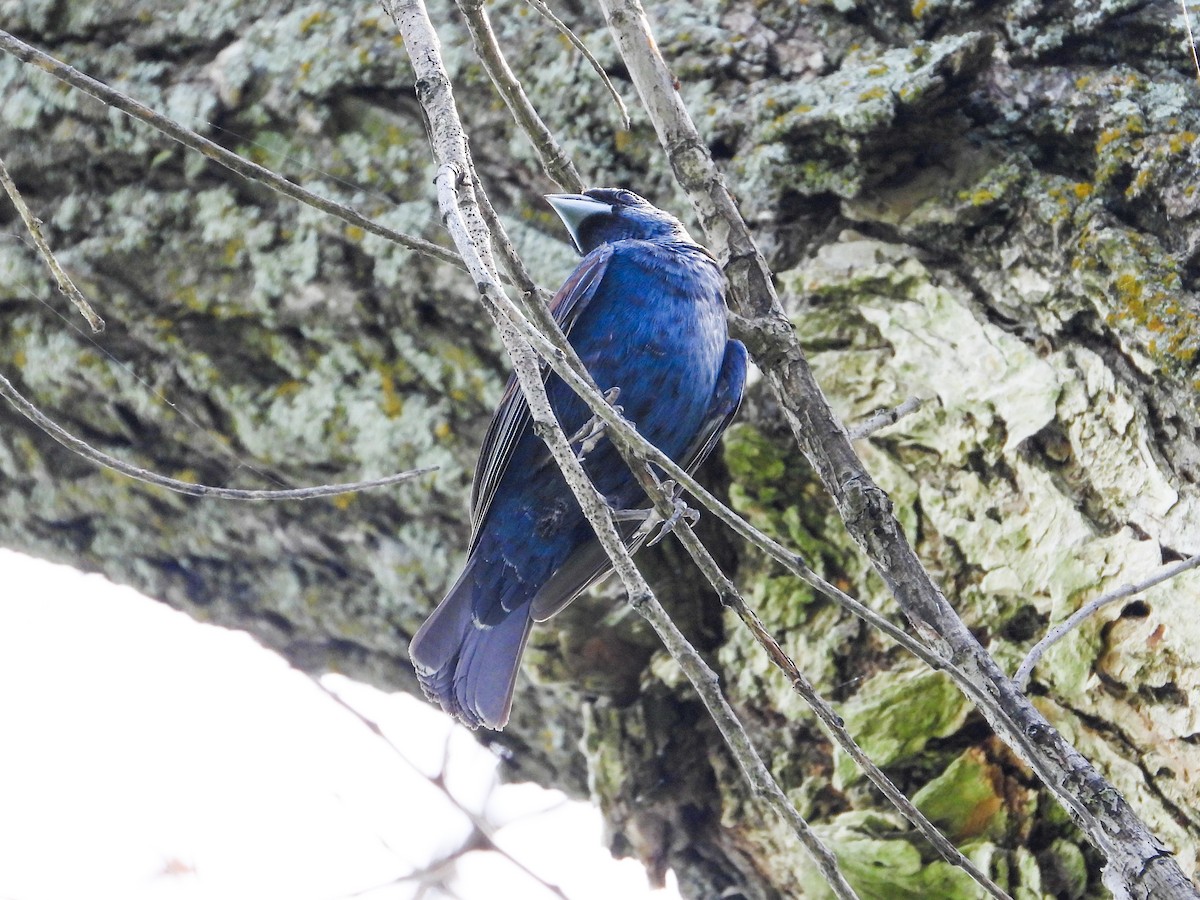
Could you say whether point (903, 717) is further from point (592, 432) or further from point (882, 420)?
point (592, 432)

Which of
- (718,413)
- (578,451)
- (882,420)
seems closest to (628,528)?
(578,451)

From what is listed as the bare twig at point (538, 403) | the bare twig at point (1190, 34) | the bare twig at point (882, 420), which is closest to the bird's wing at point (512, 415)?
the bare twig at point (882, 420)

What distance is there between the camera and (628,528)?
8.02 feet

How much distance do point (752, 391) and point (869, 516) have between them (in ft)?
Result: 3.01

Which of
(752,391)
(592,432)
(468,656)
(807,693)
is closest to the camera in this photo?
(807,693)

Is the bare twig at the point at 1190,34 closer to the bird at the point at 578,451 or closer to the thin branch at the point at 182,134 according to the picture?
the bird at the point at 578,451

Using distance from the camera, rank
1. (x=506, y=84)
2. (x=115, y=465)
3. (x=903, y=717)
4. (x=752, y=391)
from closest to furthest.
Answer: (x=115, y=465) → (x=506, y=84) → (x=903, y=717) → (x=752, y=391)

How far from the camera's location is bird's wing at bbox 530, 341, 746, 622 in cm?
239

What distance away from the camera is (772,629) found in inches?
89.7

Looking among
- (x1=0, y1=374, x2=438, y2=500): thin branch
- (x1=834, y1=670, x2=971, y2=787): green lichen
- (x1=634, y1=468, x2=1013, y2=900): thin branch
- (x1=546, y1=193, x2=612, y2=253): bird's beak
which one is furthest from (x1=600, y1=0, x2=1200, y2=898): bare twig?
(x1=546, y1=193, x2=612, y2=253): bird's beak

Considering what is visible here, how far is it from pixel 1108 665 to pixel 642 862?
1072 mm

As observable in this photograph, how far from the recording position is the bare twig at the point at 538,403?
1137mm

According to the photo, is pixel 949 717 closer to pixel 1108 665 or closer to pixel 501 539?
pixel 1108 665

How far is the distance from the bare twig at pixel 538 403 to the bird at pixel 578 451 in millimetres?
895
